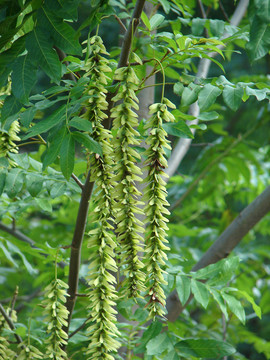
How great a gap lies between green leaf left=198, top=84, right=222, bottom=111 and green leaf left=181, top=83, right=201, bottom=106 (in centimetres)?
2

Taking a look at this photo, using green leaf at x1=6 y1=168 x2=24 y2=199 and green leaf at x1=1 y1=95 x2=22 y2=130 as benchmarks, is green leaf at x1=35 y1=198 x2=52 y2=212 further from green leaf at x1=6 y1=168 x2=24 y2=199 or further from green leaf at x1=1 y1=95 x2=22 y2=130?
green leaf at x1=1 y1=95 x2=22 y2=130

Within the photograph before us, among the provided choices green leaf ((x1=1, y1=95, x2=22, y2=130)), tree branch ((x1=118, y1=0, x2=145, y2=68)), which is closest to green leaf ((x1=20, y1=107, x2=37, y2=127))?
green leaf ((x1=1, y1=95, x2=22, y2=130))

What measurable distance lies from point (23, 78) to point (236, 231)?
74 cm

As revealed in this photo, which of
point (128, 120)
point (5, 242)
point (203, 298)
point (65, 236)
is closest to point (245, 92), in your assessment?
point (128, 120)

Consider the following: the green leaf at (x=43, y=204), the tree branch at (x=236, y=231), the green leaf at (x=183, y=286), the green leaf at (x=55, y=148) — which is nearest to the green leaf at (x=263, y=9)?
the green leaf at (x=55, y=148)

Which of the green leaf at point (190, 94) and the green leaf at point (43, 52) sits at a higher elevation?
the green leaf at point (43, 52)

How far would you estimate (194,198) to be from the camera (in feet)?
6.22

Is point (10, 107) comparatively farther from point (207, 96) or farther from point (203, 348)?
point (203, 348)

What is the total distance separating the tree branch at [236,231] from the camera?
1104 millimetres

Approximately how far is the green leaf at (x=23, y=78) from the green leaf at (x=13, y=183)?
0.92ft

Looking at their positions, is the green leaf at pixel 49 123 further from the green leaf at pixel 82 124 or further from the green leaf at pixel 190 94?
the green leaf at pixel 190 94

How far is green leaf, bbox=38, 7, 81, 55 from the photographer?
580 millimetres

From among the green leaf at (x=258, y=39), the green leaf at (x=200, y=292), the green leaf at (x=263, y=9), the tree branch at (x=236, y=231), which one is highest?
the green leaf at (x=263, y=9)

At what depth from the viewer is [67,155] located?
23.0 inches
